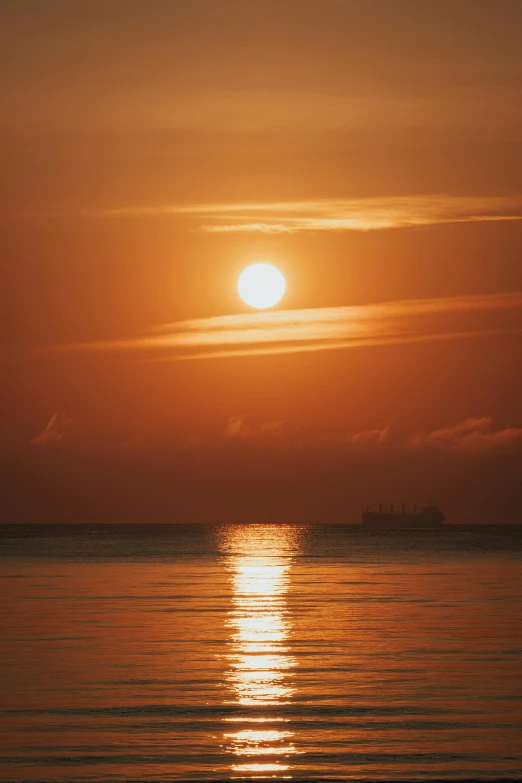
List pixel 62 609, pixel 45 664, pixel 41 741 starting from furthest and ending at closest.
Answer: pixel 62 609, pixel 45 664, pixel 41 741

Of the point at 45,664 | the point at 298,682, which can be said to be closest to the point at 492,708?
the point at 298,682

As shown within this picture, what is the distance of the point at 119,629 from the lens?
55.3m

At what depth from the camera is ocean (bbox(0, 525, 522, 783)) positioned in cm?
2831

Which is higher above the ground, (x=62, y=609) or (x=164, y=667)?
(x=62, y=609)

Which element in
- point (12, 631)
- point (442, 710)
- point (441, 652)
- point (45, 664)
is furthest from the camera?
point (12, 631)

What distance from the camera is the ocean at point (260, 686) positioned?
2831cm

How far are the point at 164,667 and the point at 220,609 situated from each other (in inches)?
935

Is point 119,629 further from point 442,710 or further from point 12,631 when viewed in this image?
point 442,710

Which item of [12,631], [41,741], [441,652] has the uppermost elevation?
[12,631]

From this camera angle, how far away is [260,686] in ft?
127

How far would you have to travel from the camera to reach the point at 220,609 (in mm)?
66812

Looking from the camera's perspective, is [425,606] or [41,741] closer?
[41,741]


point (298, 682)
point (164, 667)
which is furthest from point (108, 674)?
point (298, 682)

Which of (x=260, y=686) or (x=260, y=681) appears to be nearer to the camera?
(x=260, y=686)
